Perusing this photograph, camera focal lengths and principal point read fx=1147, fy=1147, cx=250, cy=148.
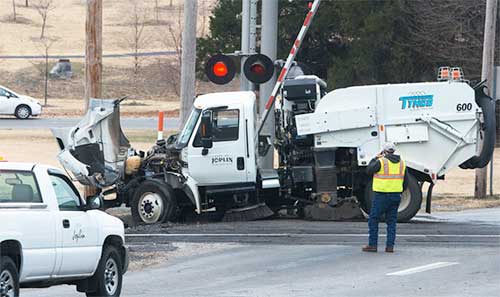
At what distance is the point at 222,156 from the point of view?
20.7 metres

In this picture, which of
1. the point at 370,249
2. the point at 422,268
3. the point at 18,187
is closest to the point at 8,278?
the point at 18,187

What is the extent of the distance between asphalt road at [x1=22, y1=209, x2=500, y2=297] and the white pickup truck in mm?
1055

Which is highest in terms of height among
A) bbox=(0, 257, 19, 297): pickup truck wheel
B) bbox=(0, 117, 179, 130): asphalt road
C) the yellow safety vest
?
bbox=(0, 117, 179, 130): asphalt road

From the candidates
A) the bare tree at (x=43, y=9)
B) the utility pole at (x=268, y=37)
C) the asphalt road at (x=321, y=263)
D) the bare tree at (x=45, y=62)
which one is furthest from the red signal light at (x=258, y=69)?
the bare tree at (x=43, y=9)

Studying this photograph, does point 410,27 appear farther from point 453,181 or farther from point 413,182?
point 413,182

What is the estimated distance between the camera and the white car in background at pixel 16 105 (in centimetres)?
5278

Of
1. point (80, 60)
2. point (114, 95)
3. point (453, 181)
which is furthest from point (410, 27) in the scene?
point (80, 60)

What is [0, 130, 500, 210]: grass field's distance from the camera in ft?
91.6

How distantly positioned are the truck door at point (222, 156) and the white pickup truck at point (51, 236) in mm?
7937

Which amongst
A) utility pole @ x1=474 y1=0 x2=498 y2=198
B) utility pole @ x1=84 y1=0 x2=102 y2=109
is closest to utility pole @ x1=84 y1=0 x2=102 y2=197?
utility pole @ x1=84 y1=0 x2=102 y2=109

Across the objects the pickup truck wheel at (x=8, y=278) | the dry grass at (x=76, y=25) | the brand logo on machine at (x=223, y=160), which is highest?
the dry grass at (x=76, y=25)

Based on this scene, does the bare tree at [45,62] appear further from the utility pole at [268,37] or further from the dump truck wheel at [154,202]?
the dump truck wheel at [154,202]

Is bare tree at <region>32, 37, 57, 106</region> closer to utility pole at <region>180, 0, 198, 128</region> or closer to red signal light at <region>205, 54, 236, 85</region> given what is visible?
utility pole at <region>180, 0, 198, 128</region>

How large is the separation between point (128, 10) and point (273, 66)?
246 feet
